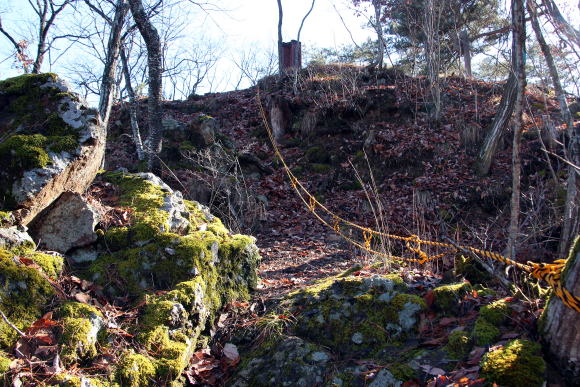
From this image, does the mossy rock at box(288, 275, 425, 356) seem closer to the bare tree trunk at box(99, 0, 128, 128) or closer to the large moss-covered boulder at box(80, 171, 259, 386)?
the large moss-covered boulder at box(80, 171, 259, 386)

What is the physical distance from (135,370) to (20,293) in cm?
91

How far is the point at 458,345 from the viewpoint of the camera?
98.2 inches

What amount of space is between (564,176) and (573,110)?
3.45 metres

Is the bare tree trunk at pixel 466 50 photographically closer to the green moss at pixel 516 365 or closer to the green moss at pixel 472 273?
the green moss at pixel 472 273

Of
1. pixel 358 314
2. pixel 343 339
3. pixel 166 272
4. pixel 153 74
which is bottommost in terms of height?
pixel 343 339

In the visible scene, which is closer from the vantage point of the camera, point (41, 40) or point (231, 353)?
point (231, 353)

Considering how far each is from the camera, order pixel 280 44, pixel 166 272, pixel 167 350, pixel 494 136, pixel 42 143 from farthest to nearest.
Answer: pixel 280 44
pixel 494 136
pixel 42 143
pixel 166 272
pixel 167 350

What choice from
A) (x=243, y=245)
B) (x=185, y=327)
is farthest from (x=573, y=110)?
(x=185, y=327)

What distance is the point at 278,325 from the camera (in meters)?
3.15

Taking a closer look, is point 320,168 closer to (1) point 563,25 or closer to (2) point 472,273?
(1) point 563,25

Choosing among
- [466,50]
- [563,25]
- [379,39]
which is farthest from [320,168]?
[466,50]

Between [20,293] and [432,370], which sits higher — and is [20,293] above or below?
above

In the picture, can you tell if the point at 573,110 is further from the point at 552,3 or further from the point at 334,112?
the point at 552,3

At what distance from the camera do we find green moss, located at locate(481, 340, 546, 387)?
2.01m
